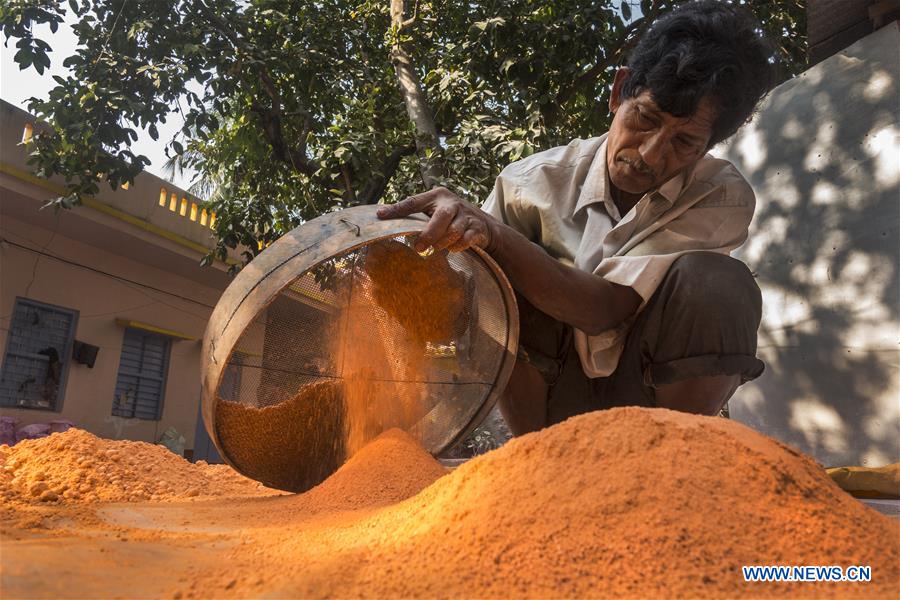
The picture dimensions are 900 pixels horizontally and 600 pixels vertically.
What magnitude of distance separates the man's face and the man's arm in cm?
35

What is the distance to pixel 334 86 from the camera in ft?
20.0

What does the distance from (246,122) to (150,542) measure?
5.51m

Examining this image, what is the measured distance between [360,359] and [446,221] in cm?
55

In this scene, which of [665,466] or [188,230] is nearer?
[665,466]

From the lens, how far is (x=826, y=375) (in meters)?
2.70

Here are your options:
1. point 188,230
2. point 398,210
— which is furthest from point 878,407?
point 188,230

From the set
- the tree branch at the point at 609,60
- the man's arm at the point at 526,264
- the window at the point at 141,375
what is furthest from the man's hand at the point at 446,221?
the window at the point at 141,375

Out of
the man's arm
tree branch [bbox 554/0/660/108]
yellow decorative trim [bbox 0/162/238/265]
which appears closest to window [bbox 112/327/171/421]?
yellow decorative trim [bbox 0/162/238/265]

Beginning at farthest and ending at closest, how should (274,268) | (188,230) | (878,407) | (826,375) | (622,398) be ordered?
(188,230), (826,375), (878,407), (622,398), (274,268)

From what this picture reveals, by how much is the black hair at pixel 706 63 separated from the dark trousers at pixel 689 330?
17.0 inches

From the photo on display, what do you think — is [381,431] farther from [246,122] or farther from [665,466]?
[246,122]

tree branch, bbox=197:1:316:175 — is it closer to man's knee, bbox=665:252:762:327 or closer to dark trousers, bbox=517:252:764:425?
dark trousers, bbox=517:252:764:425

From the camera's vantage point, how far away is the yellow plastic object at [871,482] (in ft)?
5.78

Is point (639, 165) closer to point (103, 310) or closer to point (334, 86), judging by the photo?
point (334, 86)
